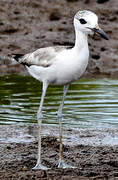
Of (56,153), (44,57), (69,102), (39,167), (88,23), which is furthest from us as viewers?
(69,102)

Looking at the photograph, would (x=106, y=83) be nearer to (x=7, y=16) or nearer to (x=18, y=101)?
(x=18, y=101)

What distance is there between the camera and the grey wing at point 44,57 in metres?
7.18

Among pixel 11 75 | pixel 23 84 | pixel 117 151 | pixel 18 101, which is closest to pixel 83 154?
pixel 117 151

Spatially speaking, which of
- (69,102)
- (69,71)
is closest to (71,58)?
(69,71)

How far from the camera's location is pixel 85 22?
6.93m

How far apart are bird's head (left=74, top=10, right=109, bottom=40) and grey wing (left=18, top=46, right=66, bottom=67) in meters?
0.37

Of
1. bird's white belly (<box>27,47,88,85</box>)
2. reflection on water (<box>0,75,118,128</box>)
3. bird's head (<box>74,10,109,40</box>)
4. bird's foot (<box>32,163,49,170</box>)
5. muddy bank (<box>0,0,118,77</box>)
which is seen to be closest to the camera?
bird's head (<box>74,10,109,40</box>)

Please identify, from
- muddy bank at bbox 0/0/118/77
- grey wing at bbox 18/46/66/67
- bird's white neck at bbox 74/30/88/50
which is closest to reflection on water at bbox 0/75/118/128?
muddy bank at bbox 0/0/118/77

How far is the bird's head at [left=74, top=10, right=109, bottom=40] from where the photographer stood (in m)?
6.88

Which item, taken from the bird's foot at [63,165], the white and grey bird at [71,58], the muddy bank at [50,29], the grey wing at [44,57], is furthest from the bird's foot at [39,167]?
the muddy bank at [50,29]

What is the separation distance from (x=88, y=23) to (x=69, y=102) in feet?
14.2

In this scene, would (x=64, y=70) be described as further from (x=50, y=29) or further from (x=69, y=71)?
(x=50, y=29)

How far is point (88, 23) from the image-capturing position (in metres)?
6.90

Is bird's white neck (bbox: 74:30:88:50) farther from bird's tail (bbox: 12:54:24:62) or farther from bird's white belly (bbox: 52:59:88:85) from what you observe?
bird's tail (bbox: 12:54:24:62)
